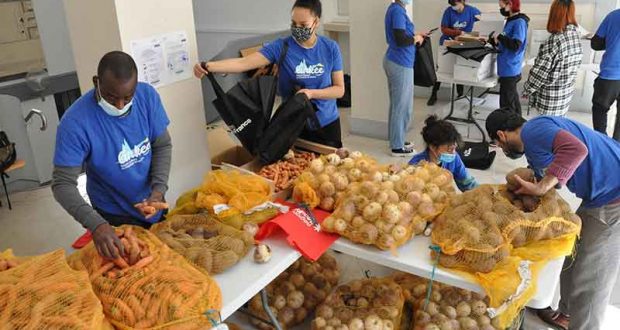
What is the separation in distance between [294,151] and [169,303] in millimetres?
1500

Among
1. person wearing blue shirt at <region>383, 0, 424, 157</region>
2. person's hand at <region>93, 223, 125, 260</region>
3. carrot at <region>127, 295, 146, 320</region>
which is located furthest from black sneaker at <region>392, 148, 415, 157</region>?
carrot at <region>127, 295, 146, 320</region>

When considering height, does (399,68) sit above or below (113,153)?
below

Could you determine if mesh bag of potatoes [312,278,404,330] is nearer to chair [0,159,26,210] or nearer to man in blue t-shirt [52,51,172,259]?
man in blue t-shirt [52,51,172,259]

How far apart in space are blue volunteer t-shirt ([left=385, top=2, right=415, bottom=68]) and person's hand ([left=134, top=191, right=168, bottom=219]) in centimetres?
307

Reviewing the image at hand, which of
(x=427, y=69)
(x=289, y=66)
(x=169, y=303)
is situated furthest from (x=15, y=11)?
(x=169, y=303)

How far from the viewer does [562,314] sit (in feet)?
8.76

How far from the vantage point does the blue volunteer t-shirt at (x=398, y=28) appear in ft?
14.6

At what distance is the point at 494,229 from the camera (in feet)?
5.88

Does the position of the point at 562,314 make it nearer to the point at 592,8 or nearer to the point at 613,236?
the point at 613,236

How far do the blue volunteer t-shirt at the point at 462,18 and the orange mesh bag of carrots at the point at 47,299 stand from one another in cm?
552

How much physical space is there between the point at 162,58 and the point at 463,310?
6.36 feet

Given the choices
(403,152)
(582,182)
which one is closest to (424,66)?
(403,152)

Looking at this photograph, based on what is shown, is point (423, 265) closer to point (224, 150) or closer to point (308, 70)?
point (308, 70)

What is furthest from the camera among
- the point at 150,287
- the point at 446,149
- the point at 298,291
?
the point at 446,149
